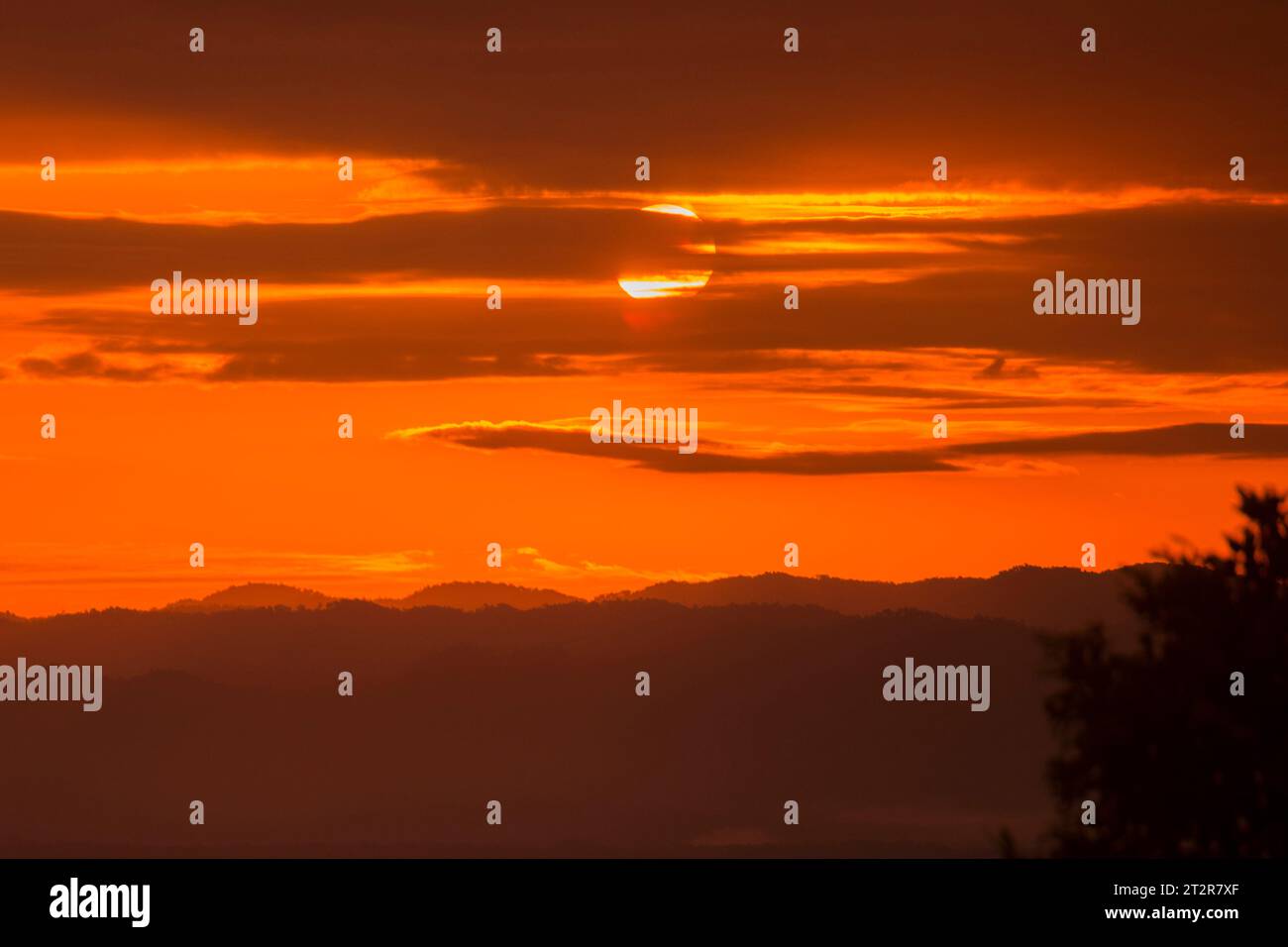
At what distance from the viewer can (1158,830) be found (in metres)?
40.1

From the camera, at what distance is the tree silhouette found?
3950 cm

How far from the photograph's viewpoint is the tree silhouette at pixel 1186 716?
130 ft

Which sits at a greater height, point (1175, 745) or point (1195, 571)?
point (1195, 571)

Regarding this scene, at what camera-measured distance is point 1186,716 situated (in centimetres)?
4006
